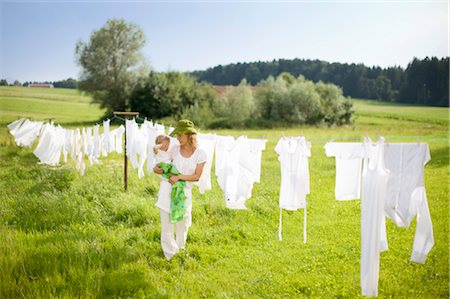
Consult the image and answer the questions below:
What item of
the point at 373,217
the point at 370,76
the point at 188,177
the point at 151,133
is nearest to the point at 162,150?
the point at 188,177

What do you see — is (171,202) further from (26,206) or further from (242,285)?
(26,206)

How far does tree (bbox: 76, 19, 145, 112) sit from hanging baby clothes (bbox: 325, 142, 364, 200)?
3353 centimetres

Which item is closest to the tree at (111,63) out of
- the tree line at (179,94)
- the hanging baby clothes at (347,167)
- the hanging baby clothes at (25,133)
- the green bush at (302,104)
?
the tree line at (179,94)

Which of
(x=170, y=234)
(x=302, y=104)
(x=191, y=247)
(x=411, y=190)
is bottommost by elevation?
(x=191, y=247)

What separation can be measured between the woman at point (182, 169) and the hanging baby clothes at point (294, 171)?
1.22 metres

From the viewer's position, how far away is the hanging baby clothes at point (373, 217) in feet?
12.6

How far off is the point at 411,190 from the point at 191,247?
3232 millimetres

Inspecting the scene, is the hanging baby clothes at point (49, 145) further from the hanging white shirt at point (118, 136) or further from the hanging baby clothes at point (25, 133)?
the hanging white shirt at point (118, 136)

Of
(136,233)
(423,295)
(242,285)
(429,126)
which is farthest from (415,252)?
(429,126)

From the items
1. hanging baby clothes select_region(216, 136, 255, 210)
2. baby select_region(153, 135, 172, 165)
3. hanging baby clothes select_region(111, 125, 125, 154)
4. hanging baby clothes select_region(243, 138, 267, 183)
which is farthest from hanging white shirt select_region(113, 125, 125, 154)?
baby select_region(153, 135, 172, 165)

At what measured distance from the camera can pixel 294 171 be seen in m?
5.38

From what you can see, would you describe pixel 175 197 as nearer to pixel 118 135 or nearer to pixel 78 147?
pixel 118 135

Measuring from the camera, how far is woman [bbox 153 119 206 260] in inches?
195

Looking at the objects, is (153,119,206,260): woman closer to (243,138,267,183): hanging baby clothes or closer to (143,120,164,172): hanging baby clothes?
(243,138,267,183): hanging baby clothes
